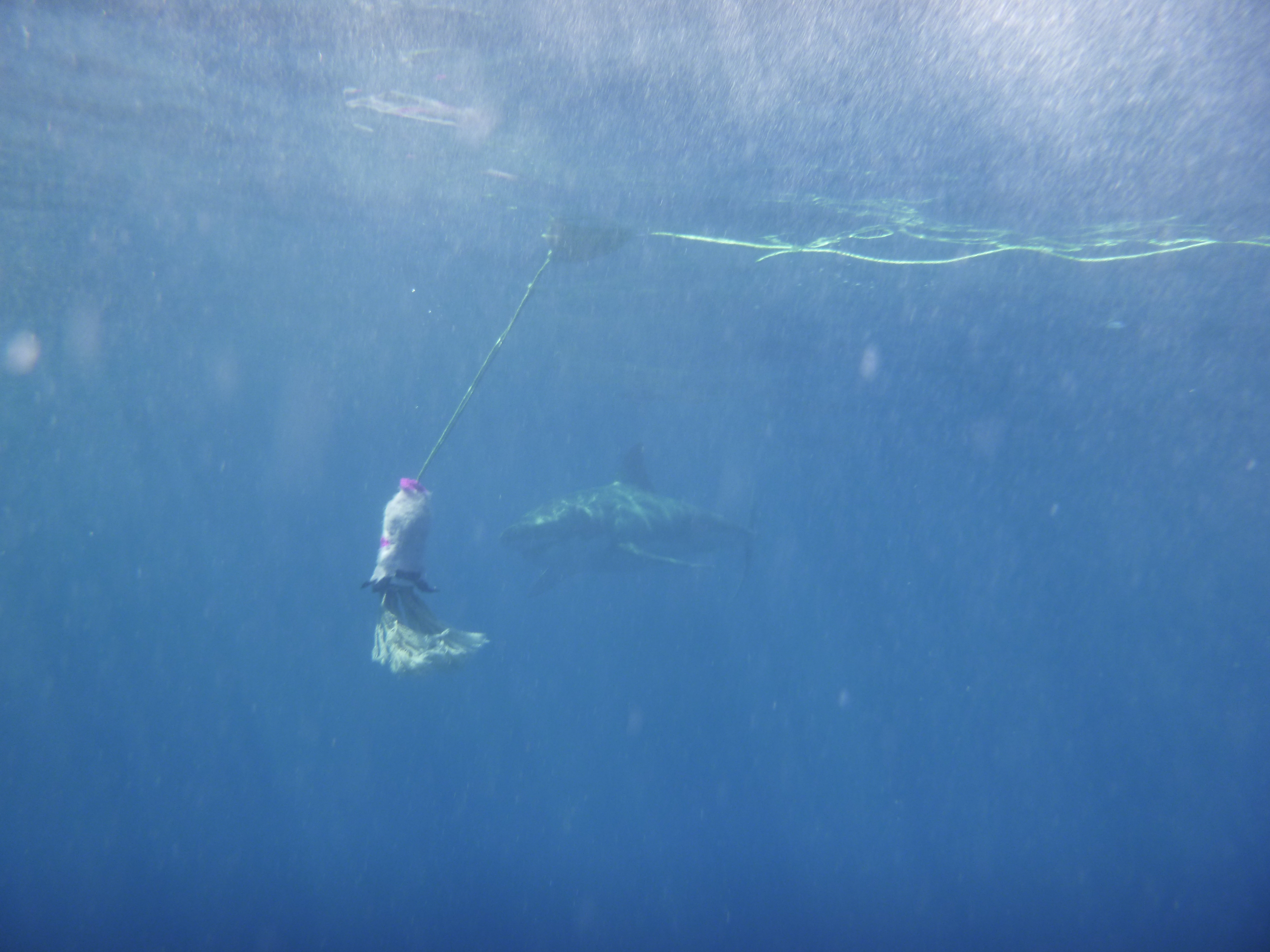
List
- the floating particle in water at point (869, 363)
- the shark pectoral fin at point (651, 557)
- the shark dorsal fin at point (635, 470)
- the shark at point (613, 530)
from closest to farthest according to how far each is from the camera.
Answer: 1. the shark pectoral fin at point (651, 557)
2. the shark at point (613, 530)
3. the shark dorsal fin at point (635, 470)
4. the floating particle in water at point (869, 363)

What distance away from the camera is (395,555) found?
380cm

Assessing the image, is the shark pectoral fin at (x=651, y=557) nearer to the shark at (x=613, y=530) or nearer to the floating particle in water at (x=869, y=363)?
the shark at (x=613, y=530)

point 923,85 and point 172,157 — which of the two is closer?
point 923,85

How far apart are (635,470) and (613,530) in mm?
2314

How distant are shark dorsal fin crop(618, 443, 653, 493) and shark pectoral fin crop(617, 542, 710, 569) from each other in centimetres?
184

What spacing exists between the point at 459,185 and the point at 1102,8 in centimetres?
1160

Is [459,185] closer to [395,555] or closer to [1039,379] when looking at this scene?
[395,555]

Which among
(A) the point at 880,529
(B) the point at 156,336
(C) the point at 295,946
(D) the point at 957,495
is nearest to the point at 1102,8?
(C) the point at 295,946

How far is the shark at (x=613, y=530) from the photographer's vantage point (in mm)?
15547

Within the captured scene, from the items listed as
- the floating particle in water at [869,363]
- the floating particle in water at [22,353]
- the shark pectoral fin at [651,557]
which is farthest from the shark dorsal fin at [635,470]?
the floating particle in water at [22,353]

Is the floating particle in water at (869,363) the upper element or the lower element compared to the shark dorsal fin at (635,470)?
upper

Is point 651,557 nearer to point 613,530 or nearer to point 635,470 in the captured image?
point 613,530

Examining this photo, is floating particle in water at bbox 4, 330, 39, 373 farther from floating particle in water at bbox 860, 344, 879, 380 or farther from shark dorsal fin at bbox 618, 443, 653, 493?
floating particle in water at bbox 860, 344, 879, 380

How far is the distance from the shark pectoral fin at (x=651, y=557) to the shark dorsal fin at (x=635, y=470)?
1.84 m
